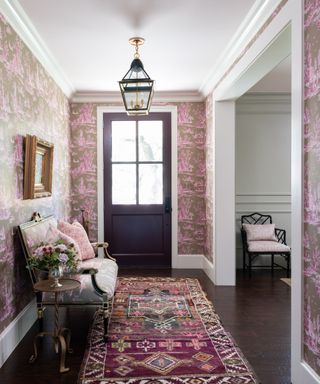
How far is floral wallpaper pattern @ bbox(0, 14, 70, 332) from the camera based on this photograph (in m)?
2.89

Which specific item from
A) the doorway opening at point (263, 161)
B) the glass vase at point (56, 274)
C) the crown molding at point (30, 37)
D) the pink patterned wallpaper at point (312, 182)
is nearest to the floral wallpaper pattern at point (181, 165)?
the doorway opening at point (263, 161)

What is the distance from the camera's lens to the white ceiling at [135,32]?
296cm

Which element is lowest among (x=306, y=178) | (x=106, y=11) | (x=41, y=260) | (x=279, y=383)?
(x=279, y=383)

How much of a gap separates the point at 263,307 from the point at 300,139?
230 centimetres

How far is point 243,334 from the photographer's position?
3297 millimetres

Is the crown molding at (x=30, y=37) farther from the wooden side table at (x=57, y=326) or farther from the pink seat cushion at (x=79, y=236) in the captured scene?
the wooden side table at (x=57, y=326)

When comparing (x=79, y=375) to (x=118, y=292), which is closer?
(x=79, y=375)

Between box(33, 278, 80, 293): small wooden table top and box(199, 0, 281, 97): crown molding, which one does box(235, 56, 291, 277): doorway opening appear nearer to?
box(199, 0, 281, 97): crown molding

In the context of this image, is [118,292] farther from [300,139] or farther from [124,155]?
[300,139]

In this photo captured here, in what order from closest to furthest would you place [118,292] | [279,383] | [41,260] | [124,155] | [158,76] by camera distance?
1. [279,383]
2. [41,260]
3. [118,292]
4. [158,76]
5. [124,155]

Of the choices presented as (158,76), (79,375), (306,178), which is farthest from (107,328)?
(158,76)

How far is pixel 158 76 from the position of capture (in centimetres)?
491

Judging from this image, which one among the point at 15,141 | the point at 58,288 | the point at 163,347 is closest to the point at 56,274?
the point at 58,288

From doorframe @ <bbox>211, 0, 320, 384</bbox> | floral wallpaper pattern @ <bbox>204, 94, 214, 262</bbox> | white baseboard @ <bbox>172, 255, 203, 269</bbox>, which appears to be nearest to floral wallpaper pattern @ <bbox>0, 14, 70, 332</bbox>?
doorframe @ <bbox>211, 0, 320, 384</bbox>
